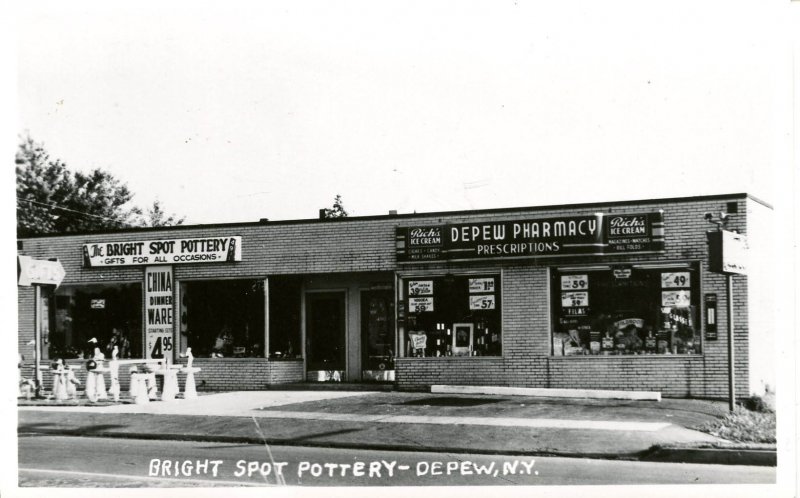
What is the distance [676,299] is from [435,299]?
477 cm

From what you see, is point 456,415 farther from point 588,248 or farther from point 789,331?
point 789,331

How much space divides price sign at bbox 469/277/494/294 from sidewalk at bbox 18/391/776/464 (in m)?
2.21

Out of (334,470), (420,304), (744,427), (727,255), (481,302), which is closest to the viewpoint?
(334,470)

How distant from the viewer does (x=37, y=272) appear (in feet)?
60.1

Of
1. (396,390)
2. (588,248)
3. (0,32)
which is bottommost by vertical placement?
(396,390)

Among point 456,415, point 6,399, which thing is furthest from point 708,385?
point 6,399

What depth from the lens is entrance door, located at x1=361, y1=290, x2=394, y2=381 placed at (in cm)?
2012

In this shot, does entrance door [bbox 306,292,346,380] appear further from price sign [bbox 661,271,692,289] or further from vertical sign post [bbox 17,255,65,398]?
price sign [bbox 661,271,692,289]

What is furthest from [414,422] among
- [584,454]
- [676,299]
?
[676,299]

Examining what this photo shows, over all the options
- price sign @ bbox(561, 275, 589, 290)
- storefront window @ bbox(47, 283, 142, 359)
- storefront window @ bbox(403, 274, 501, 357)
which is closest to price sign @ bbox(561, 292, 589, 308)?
price sign @ bbox(561, 275, 589, 290)

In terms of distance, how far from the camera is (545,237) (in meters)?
18.0

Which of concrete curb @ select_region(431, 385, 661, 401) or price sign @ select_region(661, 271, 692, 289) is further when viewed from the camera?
price sign @ select_region(661, 271, 692, 289)

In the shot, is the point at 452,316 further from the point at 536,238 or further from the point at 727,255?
the point at 727,255

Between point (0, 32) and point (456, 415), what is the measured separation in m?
8.67
